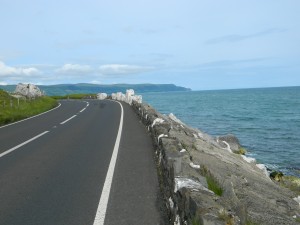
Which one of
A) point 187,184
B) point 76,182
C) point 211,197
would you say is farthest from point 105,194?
point 211,197

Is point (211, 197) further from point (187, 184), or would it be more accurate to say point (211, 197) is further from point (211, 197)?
point (187, 184)

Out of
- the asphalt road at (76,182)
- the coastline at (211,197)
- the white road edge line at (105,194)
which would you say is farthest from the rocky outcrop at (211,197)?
the white road edge line at (105,194)

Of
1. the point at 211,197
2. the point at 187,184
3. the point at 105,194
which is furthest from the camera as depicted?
the point at 105,194

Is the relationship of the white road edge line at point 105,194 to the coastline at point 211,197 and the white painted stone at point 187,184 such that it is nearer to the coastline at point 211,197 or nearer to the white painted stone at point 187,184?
the coastline at point 211,197

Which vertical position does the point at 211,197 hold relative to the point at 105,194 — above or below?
above

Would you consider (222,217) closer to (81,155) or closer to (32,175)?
(32,175)

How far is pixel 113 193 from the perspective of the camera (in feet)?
23.6

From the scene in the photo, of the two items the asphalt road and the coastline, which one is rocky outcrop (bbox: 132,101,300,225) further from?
the asphalt road

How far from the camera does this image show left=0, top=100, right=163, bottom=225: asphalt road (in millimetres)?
6078

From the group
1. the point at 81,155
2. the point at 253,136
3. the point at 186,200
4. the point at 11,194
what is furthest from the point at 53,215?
the point at 253,136

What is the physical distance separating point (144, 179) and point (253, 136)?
99.4 feet

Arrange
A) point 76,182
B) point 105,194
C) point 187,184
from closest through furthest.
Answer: point 187,184, point 105,194, point 76,182

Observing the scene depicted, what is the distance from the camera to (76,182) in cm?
799

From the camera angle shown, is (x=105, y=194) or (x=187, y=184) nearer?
(x=187, y=184)
